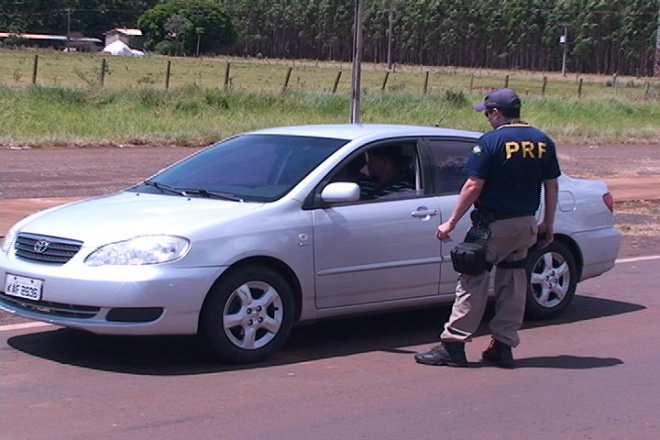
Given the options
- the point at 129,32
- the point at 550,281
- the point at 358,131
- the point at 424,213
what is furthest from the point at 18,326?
the point at 129,32

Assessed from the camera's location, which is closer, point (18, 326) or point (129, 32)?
point (18, 326)

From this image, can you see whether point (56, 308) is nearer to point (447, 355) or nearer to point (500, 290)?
point (447, 355)

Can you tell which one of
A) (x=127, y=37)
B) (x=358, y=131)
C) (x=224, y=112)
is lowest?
(x=224, y=112)

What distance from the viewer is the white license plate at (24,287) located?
274 inches

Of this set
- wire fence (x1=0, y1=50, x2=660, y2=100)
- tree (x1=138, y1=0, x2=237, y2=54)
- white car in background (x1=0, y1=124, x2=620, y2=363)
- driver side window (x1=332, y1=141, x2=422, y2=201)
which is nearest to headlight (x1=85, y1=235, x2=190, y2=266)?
white car in background (x1=0, y1=124, x2=620, y2=363)

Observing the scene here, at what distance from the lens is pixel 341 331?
27.8 ft

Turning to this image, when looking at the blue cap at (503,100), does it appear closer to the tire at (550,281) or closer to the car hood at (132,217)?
the car hood at (132,217)

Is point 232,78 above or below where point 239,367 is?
above

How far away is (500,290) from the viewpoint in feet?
24.3

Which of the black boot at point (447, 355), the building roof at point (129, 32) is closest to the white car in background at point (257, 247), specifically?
the black boot at point (447, 355)

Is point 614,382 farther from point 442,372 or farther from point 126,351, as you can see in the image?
point 126,351

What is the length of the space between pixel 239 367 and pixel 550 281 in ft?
9.45

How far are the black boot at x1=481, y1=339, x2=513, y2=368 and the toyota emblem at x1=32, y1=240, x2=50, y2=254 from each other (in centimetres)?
291

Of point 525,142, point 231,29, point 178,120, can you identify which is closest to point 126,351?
point 525,142
